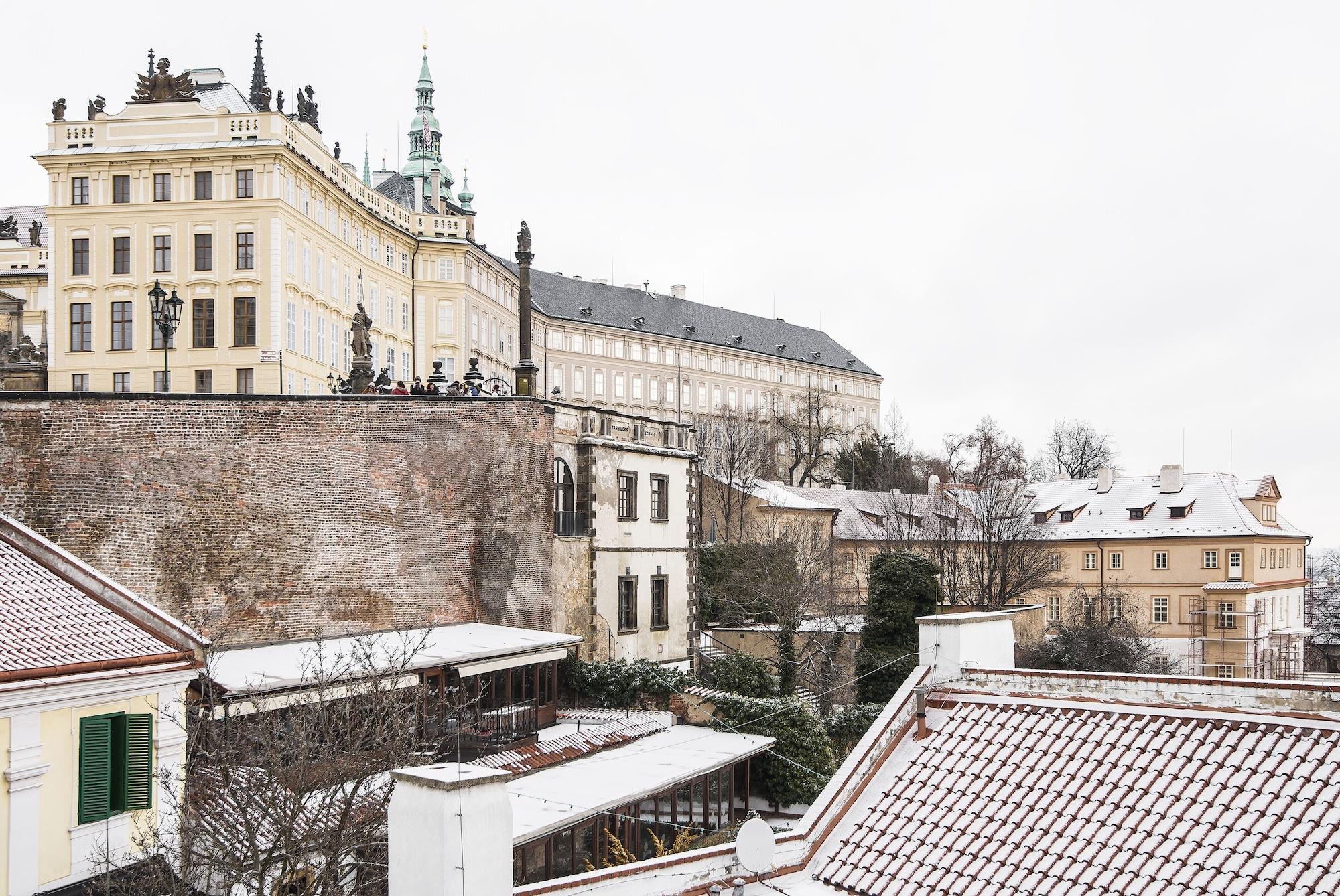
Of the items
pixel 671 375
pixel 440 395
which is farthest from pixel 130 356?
pixel 671 375

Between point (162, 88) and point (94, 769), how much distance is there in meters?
30.0

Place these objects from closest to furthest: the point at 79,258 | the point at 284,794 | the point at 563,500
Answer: the point at 284,794 → the point at 563,500 → the point at 79,258

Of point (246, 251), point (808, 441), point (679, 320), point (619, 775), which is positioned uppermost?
point (679, 320)

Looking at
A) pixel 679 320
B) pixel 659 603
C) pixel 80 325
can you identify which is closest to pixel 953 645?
pixel 659 603

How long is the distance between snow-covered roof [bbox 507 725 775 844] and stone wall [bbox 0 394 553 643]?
4.44 metres

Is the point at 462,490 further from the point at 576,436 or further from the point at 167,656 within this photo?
the point at 167,656

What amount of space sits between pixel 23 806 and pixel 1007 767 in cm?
1158

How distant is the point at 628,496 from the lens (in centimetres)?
2956

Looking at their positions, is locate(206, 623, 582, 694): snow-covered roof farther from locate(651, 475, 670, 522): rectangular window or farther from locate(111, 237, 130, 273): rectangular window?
locate(111, 237, 130, 273): rectangular window

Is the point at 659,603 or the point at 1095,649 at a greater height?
the point at 659,603

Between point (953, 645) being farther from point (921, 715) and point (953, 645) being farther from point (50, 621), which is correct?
point (50, 621)

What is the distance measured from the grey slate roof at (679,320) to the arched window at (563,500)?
153ft

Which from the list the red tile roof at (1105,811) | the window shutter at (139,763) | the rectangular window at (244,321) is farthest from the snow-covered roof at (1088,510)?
the red tile roof at (1105,811)

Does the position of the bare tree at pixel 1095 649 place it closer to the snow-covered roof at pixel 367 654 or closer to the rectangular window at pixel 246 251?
the snow-covered roof at pixel 367 654
